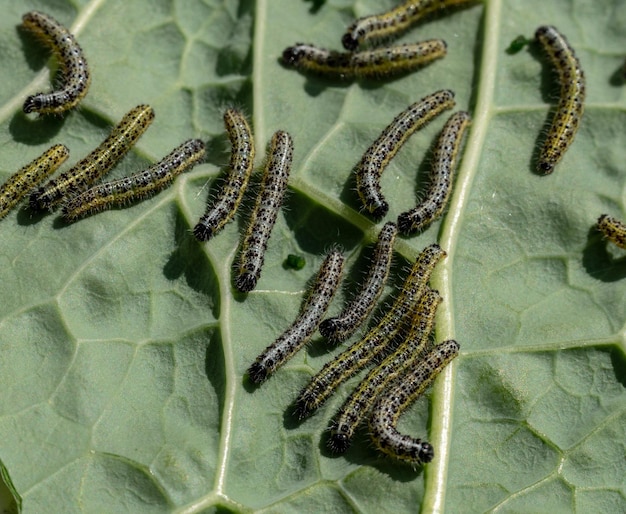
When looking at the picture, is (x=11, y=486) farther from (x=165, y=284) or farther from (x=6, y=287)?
(x=165, y=284)

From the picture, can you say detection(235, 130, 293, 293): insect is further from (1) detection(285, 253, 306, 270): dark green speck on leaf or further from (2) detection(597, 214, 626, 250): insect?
(2) detection(597, 214, 626, 250): insect

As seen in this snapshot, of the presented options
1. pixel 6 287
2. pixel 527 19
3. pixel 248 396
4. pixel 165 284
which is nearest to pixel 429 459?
pixel 248 396

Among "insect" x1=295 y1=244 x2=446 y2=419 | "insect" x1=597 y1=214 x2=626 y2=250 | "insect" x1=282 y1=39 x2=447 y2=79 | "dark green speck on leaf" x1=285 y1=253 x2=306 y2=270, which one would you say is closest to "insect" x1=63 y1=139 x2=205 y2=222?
"dark green speck on leaf" x1=285 y1=253 x2=306 y2=270

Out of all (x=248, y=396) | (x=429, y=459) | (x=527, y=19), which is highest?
(x=527, y=19)

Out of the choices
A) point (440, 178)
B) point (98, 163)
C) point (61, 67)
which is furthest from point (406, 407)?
point (61, 67)

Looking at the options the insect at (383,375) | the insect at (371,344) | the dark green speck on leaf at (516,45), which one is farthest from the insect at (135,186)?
the dark green speck on leaf at (516,45)

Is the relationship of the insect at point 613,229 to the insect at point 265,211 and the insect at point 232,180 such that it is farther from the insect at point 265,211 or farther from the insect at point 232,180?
the insect at point 232,180

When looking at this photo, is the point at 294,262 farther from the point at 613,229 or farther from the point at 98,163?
the point at 613,229
